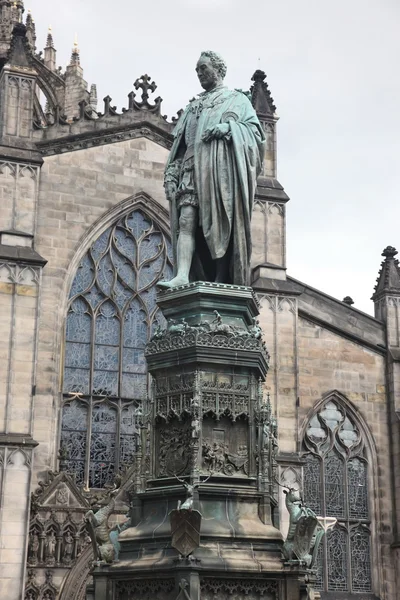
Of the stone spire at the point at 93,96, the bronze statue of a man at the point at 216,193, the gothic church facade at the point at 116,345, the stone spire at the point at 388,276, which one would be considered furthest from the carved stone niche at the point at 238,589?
the stone spire at the point at 93,96

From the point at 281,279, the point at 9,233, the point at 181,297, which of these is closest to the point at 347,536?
the point at 281,279

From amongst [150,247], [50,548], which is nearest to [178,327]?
[50,548]

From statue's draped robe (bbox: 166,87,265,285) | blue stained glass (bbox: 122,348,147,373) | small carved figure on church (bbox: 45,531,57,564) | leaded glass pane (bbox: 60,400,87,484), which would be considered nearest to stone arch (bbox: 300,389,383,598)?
blue stained glass (bbox: 122,348,147,373)

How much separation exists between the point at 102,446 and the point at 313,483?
16.4ft

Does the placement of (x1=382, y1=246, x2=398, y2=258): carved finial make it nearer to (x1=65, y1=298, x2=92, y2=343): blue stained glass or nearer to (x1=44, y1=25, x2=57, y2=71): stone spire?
(x1=65, y1=298, x2=92, y2=343): blue stained glass

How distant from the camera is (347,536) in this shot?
2484 centimetres

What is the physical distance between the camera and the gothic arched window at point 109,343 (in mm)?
23484

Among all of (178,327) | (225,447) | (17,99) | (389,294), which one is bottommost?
(225,447)

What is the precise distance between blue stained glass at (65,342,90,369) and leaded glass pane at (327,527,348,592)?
262 inches

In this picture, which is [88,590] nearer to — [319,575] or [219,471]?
[219,471]

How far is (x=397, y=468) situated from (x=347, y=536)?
2.03 meters

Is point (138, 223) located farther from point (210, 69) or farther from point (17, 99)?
point (210, 69)

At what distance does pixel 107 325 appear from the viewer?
24547 mm

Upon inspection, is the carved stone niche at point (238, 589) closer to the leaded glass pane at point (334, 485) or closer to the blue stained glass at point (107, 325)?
the blue stained glass at point (107, 325)
